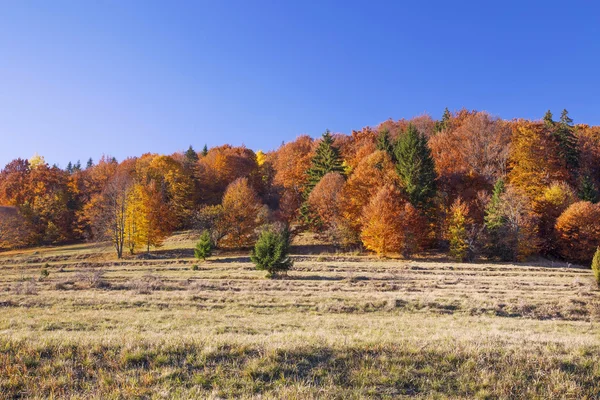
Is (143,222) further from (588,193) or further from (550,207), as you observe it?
(588,193)

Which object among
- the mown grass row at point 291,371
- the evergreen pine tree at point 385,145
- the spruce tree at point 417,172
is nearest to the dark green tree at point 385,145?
the evergreen pine tree at point 385,145

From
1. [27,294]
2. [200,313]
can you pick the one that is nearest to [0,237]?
[27,294]

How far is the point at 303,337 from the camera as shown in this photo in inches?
344

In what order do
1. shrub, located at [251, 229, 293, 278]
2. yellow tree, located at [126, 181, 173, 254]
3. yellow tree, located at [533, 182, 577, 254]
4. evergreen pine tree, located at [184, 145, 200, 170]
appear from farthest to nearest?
evergreen pine tree, located at [184, 145, 200, 170] < yellow tree, located at [126, 181, 173, 254] < yellow tree, located at [533, 182, 577, 254] < shrub, located at [251, 229, 293, 278]

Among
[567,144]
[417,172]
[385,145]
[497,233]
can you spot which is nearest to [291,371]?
[497,233]

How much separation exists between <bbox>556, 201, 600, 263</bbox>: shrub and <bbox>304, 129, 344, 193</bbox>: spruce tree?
3270 cm

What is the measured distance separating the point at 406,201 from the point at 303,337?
142 feet

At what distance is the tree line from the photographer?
43000 mm

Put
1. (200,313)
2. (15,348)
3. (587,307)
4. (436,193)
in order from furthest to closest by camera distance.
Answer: (436,193) → (587,307) → (200,313) → (15,348)

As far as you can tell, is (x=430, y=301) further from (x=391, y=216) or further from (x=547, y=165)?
(x=547, y=165)

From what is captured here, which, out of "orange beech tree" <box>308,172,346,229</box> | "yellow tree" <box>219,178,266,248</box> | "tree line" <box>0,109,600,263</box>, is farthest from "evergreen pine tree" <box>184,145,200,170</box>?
"orange beech tree" <box>308,172,346,229</box>

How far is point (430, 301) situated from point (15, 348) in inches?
733

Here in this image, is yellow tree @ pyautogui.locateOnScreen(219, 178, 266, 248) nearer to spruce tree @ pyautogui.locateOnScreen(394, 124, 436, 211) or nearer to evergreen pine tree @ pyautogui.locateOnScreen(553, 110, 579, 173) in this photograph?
spruce tree @ pyautogui.locateOnScreen(394, 124, 436, 211)

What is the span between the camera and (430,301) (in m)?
19.2
